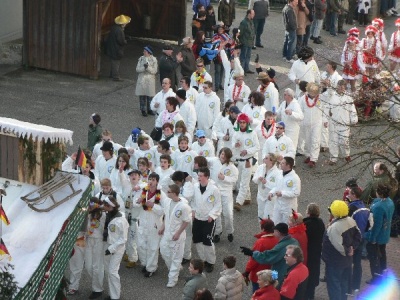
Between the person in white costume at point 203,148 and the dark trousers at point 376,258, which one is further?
the person in white costume at point 203,148

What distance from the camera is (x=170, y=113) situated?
59.5ft

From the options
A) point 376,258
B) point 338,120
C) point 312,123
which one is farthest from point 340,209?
point 312,123

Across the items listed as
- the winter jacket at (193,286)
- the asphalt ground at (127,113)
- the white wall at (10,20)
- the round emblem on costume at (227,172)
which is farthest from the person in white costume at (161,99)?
the winter jacket at (193,286)

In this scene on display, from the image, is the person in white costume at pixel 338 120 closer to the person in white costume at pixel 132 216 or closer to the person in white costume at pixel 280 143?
the person in white costume at pixel 280 143

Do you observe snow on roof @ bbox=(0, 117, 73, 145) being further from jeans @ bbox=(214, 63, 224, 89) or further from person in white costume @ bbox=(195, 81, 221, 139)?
jeans @ bbox=(214, 63, 224, 89)

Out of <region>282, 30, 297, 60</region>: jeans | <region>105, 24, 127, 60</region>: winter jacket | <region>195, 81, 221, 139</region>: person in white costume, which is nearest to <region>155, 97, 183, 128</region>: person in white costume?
<region>195, 81, 221, 139</region>: person in white costume

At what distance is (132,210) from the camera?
15070 millimetres

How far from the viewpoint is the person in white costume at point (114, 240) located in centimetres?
1391

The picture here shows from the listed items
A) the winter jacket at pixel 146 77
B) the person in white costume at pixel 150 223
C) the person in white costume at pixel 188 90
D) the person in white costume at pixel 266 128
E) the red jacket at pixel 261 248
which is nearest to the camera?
the red jacket at pixel 261 248

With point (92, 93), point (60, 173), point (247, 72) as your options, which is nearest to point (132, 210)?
point (60, 173)

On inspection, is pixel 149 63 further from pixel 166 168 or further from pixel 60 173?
pixel 60 173

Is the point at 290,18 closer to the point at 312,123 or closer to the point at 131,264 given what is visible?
the point at 312,123

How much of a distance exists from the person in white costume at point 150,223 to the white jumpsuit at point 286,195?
1.88 meters

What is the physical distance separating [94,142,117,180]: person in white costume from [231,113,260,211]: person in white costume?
2336mm
